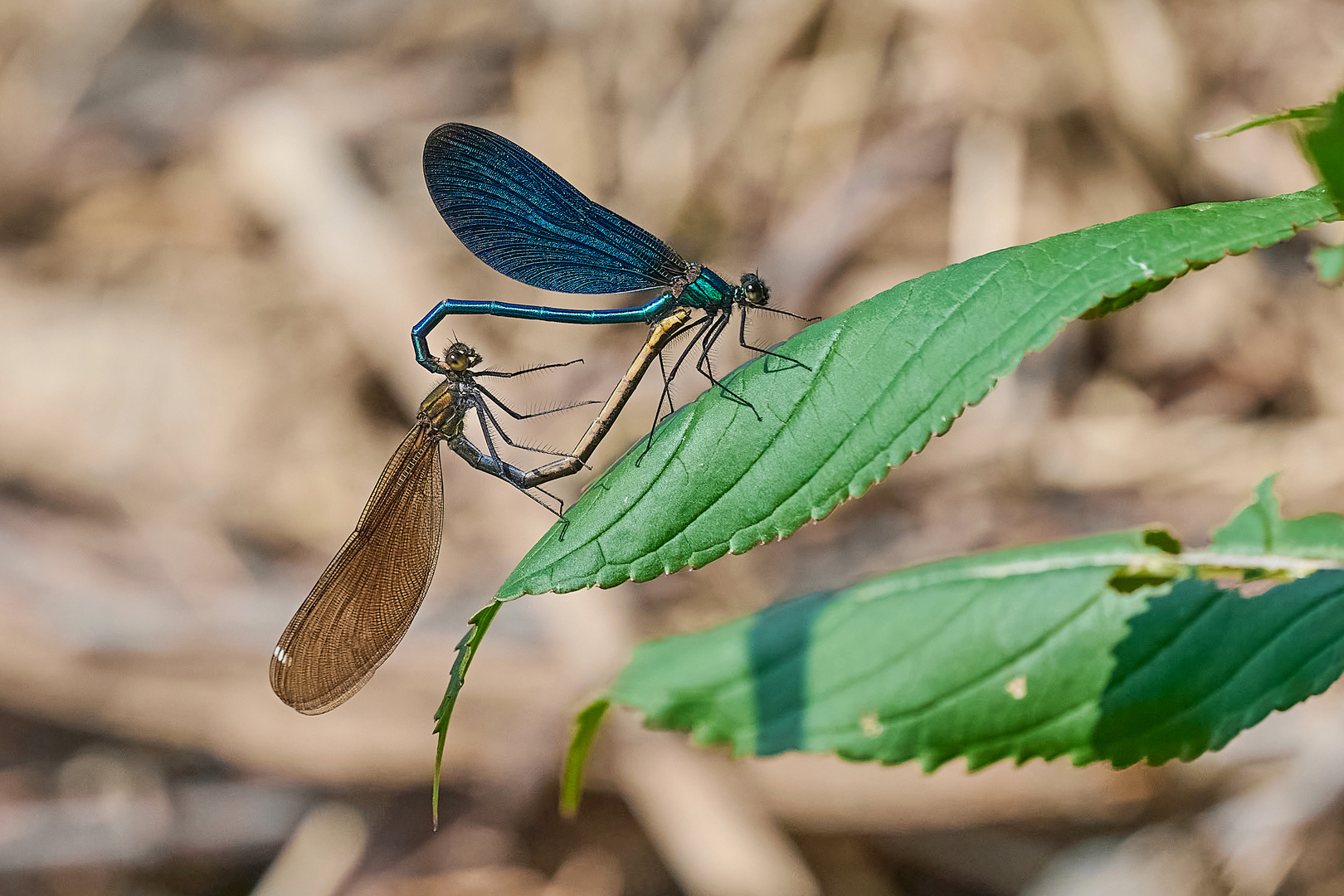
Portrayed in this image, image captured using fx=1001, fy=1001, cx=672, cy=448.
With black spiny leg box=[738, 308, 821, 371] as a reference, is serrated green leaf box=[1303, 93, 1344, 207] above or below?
below

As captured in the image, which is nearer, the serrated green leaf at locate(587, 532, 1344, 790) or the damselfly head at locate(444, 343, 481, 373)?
the serrated green leaf at locate(587, 532, 1344, 790)

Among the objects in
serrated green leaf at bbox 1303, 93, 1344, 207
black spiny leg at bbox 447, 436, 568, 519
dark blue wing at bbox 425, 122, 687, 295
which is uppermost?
dark blue wing at bbox 425, 122, 687, 295

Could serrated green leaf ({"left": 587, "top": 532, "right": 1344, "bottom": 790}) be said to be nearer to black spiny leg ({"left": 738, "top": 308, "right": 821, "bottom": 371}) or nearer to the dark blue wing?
black spiny leg ({"left": 738, "top": 308, "right": 821, "bottom": 371})

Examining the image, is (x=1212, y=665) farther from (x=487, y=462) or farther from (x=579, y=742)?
(x=487, y=462)

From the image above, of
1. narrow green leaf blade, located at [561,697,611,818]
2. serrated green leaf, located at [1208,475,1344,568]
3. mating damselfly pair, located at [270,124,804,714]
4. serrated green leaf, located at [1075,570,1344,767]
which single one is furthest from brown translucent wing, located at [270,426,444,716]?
serrated green leaf, located at [1208,475,1344,568]

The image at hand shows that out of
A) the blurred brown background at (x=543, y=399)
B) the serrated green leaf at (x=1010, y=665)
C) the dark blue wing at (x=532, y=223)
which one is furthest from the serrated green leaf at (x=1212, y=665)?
the blurred brown background at (x=543, y=399)

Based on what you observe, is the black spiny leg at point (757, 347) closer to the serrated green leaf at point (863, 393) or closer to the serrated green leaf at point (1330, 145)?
the serrated green leaf at point (863, 393)

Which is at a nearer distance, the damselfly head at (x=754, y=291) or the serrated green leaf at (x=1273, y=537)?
the serrated green leaf at (x=1273, y=537)

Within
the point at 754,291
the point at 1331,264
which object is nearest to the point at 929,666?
the point at 1331,264
